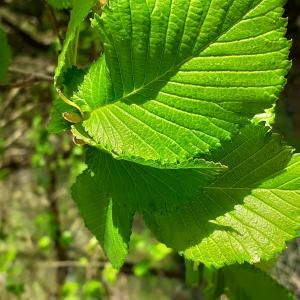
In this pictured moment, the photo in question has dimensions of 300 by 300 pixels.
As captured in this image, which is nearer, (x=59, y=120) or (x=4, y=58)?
(x=59, y=120)

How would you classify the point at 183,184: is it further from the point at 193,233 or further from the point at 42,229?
the point at 42,229

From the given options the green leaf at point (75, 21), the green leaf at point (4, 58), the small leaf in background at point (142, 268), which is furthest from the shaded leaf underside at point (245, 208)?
A: the small leaf in background at point (142, 268)

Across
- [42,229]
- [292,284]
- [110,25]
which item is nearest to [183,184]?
[110,25]

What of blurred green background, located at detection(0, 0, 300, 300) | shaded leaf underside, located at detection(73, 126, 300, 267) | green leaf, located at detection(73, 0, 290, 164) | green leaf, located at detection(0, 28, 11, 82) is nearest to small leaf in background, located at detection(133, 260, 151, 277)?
blurred green background, located at detection(0, 0, 300, 300)

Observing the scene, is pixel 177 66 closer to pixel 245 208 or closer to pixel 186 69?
pixel 186 69

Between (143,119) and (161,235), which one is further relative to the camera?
(161,235)

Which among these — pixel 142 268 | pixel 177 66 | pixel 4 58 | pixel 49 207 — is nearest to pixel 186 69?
pixel 177 66

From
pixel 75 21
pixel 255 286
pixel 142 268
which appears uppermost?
pixel 75 21
